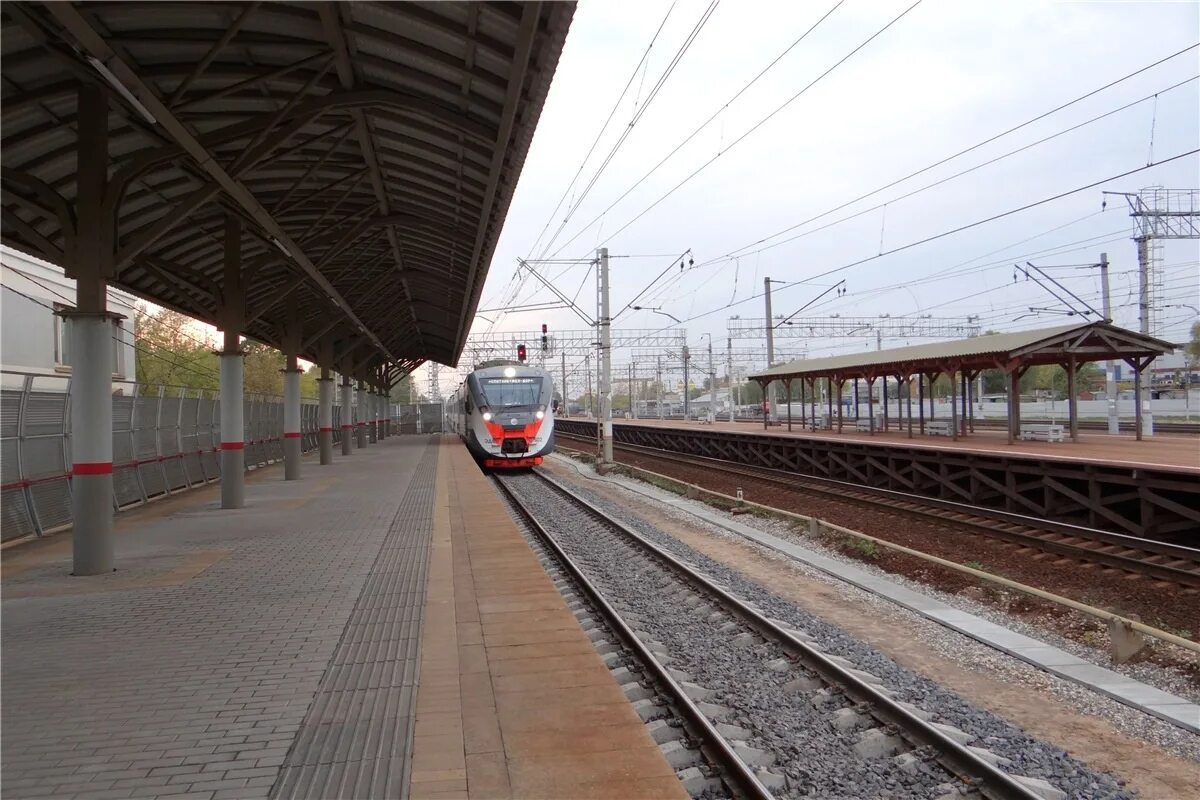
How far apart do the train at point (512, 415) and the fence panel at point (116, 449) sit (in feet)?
21.5

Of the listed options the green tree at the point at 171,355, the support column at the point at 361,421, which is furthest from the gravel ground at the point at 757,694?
the green tree at the point at 171,355

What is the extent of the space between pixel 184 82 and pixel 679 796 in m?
7.43

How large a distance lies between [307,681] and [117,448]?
11096 millimetres

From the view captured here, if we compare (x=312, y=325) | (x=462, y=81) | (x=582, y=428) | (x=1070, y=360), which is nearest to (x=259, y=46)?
(x=462, y=81)

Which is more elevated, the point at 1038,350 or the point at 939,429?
the point at 1038,350

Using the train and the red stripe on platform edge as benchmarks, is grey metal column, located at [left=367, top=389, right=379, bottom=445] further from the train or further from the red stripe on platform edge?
the red stripe on platform edge

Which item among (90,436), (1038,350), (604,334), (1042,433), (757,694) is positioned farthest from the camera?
(604,334)

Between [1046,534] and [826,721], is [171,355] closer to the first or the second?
[1046,534]

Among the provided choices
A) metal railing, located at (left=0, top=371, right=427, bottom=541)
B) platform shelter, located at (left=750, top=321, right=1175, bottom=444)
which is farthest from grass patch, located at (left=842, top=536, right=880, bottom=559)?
metal railing, located at (left=0, top=371, right=427, bottom=541)

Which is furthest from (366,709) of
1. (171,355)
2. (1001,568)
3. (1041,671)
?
(171,355)

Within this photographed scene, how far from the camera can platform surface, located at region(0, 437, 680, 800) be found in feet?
12.5

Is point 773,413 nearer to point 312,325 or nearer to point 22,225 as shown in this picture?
point 312,325

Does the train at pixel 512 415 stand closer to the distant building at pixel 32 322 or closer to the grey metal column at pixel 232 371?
the grey metal column at pixel 232 371

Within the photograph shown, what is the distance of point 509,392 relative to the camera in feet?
77.2
